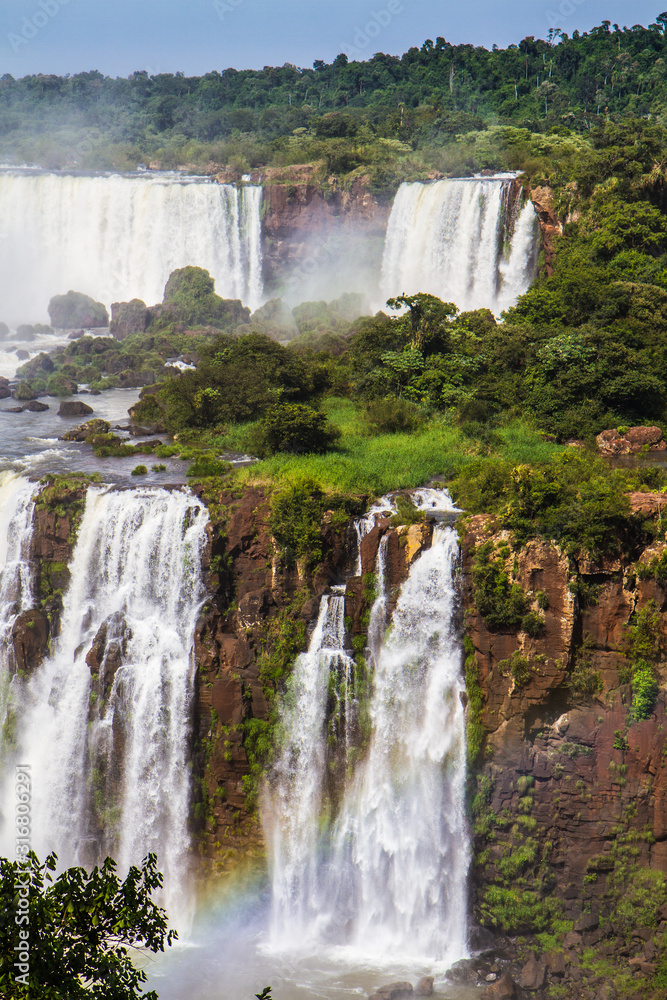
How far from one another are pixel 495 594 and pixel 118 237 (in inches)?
1919

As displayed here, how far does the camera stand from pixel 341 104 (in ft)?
312

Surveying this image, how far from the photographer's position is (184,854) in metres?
22.7

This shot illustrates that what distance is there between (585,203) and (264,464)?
25276mm

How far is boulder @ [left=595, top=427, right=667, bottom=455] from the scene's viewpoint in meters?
28.6

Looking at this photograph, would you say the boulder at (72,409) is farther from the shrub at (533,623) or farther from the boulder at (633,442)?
the shrub at (533,623)

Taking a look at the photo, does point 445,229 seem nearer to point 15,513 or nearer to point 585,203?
point 585,203

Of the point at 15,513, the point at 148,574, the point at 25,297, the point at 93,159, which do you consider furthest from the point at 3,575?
the point at 93,159

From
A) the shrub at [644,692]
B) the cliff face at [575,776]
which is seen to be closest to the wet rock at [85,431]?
the cliff face at [575,776]

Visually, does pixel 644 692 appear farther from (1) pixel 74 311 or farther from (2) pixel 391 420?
(1) pixel 74 311

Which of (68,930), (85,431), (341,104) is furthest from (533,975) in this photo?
(341,104)

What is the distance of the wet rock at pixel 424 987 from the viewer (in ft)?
63.7

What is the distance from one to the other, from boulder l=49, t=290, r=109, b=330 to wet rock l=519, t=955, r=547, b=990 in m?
46.9

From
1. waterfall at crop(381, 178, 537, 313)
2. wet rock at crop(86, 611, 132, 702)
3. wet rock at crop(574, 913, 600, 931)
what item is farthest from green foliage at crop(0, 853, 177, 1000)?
waterfall at crop(381, 178, 537, 313)

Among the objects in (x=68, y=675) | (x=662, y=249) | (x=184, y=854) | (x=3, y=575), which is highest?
(x=662, y=249)
